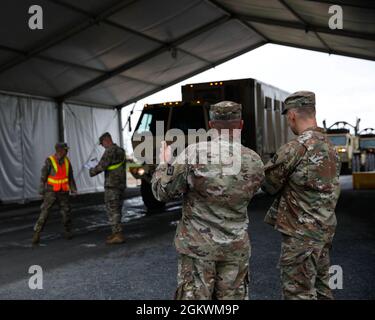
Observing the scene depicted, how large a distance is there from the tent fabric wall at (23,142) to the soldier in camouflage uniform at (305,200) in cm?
1329

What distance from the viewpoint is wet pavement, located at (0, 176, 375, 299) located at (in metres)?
4.93

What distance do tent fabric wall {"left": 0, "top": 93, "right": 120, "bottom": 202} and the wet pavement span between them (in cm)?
A: 482

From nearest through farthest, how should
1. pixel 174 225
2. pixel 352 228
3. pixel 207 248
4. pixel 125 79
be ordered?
pixel 207 248 → pixel 352 228 → pixel 174 225 → pixel 125 79

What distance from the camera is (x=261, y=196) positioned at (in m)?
15.1

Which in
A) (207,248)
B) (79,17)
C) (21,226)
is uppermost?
(79,17)

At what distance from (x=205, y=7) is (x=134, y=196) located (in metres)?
7.13

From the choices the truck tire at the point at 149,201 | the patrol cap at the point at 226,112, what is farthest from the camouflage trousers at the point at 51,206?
the patrol cap at the point at 226,112

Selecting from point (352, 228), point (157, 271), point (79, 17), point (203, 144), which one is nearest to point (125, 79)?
point (79, 17)

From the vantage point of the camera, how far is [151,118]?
11.3 m

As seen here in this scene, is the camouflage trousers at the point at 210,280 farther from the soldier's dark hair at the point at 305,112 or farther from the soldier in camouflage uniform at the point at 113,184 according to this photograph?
the soldier in camouflage uniform at the point at 113,184

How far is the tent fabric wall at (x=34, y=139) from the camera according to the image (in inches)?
591

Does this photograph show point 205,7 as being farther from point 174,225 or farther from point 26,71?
point 174,225

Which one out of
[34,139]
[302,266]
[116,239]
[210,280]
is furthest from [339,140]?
[210,280]

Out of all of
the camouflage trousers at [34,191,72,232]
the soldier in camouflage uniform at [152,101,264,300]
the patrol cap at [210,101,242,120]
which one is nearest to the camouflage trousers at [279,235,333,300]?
the soldier in camouflage uniform at [152,101,264,300]
